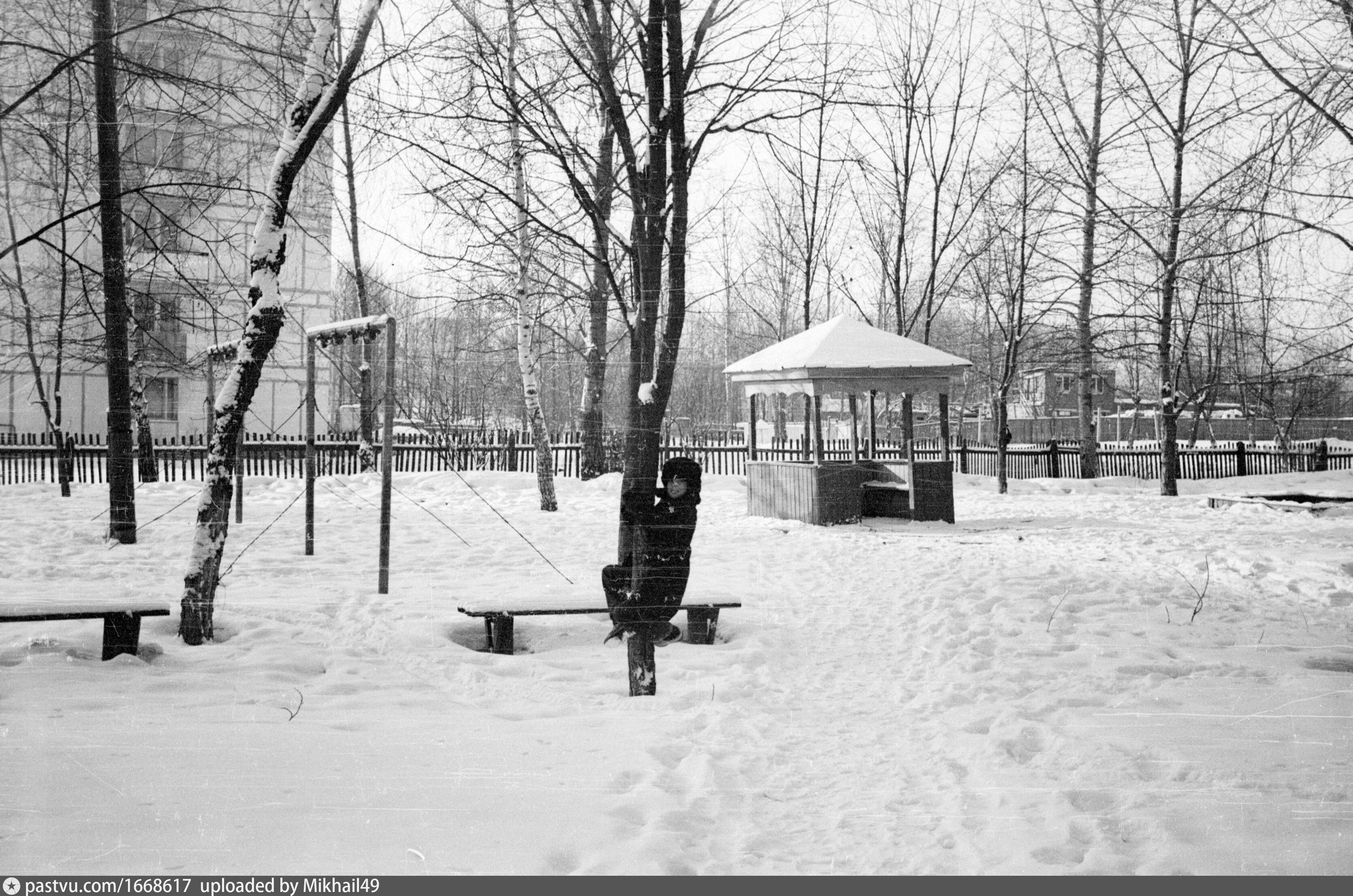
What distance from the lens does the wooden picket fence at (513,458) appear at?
72.4ft

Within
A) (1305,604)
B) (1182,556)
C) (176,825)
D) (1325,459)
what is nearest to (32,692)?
(176,825)

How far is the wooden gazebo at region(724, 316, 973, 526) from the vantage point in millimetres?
14641

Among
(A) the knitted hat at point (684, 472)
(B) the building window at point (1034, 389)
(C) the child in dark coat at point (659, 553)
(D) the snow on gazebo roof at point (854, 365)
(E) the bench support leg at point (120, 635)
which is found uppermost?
(B) the building window at point (1034, 389)

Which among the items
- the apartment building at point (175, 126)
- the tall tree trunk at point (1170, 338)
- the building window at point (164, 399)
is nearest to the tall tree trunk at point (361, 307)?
the apartment building at point (175, 126)

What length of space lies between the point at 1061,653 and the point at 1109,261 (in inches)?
585

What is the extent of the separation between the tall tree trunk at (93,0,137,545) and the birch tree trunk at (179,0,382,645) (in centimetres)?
337

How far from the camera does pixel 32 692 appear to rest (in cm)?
504

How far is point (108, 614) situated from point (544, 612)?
2627mm

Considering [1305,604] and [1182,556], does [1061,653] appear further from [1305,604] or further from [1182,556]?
[1182,556]

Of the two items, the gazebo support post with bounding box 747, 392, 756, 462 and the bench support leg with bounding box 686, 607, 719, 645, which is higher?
Answer: the gazebo support post with bounding box 747, 392, 756, 462

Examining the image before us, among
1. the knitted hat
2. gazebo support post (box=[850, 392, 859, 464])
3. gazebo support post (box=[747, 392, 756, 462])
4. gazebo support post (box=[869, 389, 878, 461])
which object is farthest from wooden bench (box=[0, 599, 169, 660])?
gazebo support post (box=[869, 389, 878, 461])

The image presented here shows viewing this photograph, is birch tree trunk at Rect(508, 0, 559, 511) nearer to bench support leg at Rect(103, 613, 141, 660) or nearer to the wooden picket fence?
the wooden picket fence

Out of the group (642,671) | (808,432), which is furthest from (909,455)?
(642,671)

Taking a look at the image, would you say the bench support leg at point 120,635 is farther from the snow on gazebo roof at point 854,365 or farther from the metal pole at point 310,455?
the snow on gazebo roof at point 854,365
